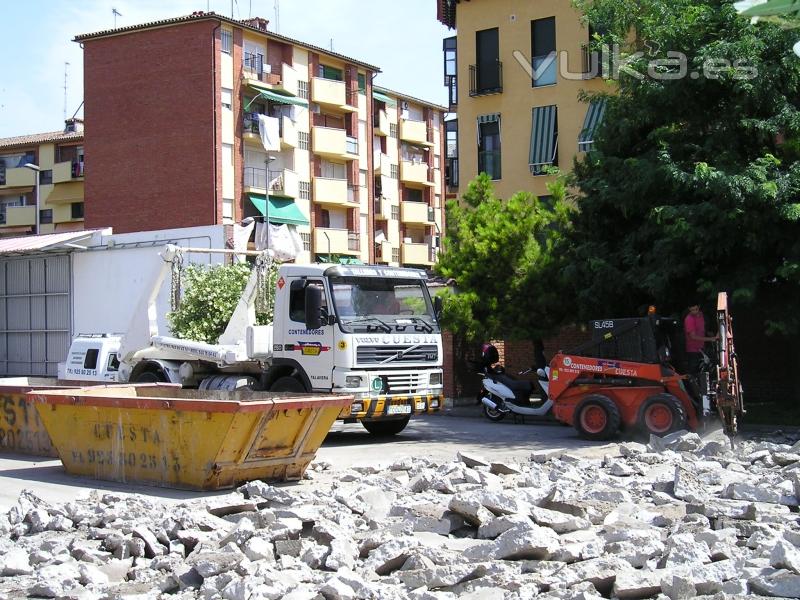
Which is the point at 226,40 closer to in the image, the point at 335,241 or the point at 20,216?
the point at 335,241

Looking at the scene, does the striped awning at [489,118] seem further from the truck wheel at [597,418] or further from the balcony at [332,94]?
the balcony at [332,94]

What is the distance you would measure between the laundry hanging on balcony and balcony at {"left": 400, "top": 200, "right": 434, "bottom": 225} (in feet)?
51.4

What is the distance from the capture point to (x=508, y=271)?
20.7m

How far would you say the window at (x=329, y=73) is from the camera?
5347 centimetres

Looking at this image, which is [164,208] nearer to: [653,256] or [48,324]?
[48,324]

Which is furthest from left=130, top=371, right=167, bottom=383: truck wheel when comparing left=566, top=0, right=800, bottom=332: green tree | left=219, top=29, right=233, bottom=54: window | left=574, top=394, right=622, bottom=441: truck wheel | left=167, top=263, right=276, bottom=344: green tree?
left=219, top=29, right=233, bottom=54: window

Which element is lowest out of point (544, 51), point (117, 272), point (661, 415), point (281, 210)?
point (661, 415)

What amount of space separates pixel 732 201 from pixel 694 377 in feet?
9.47

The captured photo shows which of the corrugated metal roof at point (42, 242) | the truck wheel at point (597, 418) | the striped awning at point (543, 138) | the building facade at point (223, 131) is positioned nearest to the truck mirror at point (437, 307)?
the truck wheel at point (597, 418)

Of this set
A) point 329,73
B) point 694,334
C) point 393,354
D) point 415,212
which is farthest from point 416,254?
point 694,334

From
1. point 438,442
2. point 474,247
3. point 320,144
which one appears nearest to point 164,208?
point 320,144

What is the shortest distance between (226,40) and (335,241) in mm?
12412

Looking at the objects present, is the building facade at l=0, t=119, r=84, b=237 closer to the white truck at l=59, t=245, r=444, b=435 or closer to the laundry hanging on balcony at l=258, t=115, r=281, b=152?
the laundry hanging on balcony at l=258, t=115, r=281, b=152

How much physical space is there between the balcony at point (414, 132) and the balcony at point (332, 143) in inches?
415
